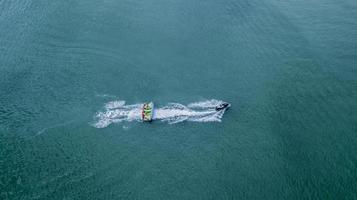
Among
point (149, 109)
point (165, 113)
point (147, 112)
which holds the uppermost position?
point (149, 109)

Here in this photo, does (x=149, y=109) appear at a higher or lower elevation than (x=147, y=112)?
higher

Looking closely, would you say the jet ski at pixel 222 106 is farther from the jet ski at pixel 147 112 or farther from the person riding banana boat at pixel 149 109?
the jet ski at pixel 147 112

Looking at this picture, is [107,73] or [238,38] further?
[238,38]

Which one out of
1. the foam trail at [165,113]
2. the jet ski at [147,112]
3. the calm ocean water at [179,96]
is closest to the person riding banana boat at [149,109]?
the jet ski at [147,112]

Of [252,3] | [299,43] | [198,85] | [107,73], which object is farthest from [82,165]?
[252,3]

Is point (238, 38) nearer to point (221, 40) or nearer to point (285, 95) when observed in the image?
point (221, 40)

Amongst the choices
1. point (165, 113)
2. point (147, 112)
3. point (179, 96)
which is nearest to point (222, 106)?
point (179, 96)

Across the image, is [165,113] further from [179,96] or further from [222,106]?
[222,106]
